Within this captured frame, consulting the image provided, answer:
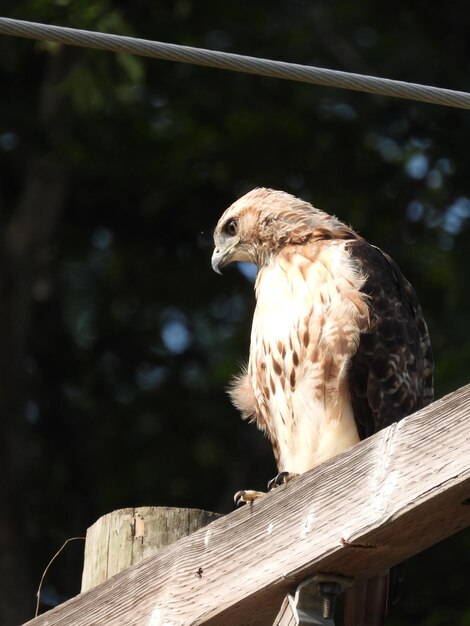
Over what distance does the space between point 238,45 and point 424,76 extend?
1291mm

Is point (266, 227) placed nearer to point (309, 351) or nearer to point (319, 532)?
point (309, 351)

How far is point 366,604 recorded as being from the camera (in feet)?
13.3

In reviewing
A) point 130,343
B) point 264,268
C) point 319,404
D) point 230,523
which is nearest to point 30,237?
point 130,343

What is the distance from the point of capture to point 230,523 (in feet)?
9.27

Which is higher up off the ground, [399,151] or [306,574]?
[399,151]

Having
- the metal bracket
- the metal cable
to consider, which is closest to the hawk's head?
the metal cable

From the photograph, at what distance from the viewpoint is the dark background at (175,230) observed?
882 centimetres

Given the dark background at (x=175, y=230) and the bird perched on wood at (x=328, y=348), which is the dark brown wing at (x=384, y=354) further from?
the dark background at (x=175, y=230)

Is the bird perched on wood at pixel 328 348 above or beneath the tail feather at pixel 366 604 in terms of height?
above

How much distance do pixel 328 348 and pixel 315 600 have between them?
1888 mm

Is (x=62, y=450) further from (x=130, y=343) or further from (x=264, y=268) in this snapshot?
(x=264, y=268)

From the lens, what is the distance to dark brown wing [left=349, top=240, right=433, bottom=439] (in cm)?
457

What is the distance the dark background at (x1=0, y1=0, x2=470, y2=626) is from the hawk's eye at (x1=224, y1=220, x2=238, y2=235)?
2702 millimetres

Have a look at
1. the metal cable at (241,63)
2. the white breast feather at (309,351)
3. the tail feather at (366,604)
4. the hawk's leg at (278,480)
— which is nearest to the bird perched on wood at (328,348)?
the white breast feather at (309,351)
